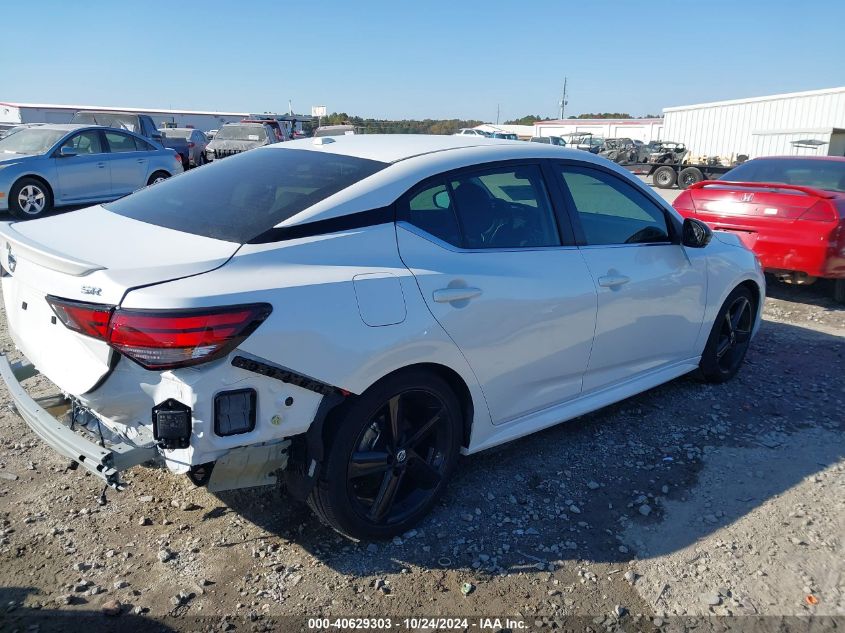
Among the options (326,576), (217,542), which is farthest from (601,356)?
(217,542)

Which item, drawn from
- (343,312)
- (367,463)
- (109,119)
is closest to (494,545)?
(367,463)

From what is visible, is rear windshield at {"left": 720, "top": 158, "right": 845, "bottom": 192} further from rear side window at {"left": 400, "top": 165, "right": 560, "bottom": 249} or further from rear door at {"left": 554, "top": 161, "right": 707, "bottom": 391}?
rear side window at {"left": 400, "top": 165, "right": 560, "bottom": 249}

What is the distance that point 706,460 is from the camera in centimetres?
385

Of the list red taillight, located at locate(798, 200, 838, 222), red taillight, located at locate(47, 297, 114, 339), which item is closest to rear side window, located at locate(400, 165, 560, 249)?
red taillight, located at locate(47, 297, 114, 339)

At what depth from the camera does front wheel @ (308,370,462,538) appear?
273 cm

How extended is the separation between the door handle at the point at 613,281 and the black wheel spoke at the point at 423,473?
1.34 m

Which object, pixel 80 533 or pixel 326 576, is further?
pixel 80 533

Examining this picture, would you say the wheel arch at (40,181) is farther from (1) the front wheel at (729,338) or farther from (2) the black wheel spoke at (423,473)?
(1) the front wheel at (729,338)

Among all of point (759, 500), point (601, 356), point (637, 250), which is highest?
point (637, 250)

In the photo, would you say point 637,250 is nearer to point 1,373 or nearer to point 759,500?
point 759,500

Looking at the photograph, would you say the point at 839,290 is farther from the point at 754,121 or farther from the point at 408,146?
the point at 754,121

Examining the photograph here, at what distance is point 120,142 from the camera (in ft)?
42.6

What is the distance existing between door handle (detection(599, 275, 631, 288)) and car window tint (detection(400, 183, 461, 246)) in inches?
36.8

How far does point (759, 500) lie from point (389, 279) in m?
2.26
